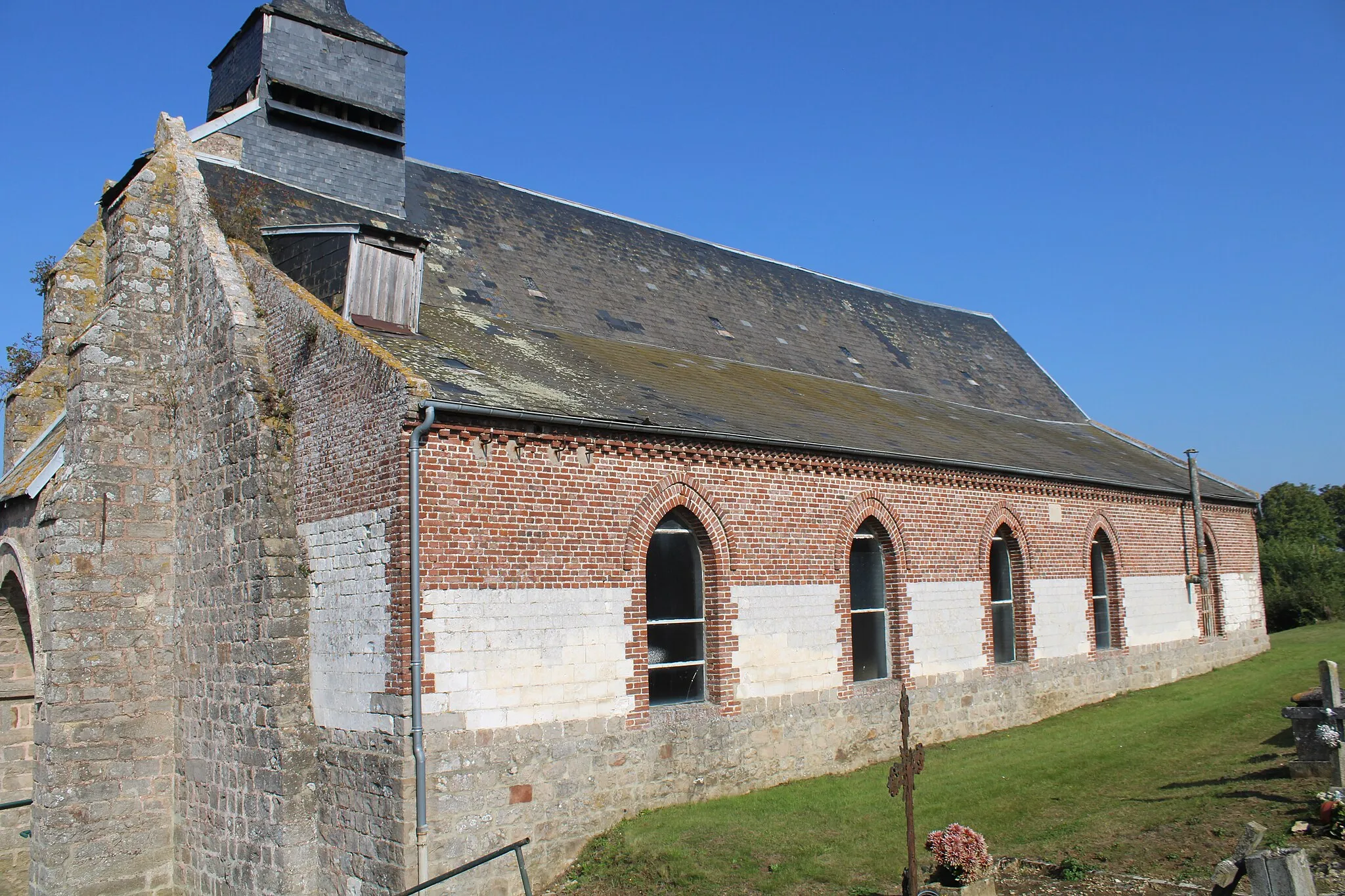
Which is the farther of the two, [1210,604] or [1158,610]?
[1210,604]

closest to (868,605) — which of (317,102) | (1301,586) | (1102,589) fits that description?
(1102,589)

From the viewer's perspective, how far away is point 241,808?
39.3 ft

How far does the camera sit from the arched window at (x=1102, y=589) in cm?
2097

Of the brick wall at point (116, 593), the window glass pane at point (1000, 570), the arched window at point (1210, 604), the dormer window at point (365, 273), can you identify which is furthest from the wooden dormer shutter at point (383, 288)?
the arched window at point (1210, 604)

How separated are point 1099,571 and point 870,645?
767 centimetres

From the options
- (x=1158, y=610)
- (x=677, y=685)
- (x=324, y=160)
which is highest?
(x=324, y=160)

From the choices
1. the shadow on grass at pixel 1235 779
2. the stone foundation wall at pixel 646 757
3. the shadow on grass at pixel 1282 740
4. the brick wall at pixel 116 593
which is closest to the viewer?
the stone foundation wall at pixel 646 757

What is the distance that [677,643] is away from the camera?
13.4 meters

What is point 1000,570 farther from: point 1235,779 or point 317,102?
point 317,102

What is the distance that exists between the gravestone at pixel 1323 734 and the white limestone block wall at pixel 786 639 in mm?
5598

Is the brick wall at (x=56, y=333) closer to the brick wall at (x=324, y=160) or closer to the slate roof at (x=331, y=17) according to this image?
the brick wall at (x=324, y=160)

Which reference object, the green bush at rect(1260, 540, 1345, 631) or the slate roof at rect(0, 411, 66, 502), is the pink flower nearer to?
the slate roof at rect(0, 411, 66, 502)

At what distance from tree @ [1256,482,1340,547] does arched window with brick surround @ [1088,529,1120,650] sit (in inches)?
1606

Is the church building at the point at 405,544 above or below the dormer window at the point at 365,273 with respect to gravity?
below
